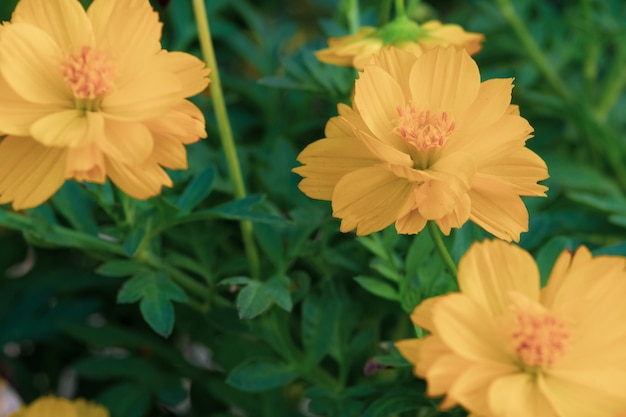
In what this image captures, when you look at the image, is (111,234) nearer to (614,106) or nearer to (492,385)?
(492,385)

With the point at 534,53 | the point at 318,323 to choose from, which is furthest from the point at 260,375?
the point at 534,53

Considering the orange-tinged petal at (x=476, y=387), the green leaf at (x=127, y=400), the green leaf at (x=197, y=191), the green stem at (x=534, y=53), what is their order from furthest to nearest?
the green stem at (x=534, y=53) < the green leaf at (x=127, y=400) < the green leaf at (x=197, y=191) < the orange-tinged petal at (x=476, y=387)

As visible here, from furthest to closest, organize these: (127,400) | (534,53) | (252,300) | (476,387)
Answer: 1. (534,53)
2. (127,400)
3. (252,300)
4. (476,387)

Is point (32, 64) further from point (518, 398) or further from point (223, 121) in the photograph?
point (518, 398)

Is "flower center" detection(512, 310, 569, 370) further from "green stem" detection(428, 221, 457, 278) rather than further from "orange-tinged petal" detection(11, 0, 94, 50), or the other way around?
"orange-tinged petal" detection(11, 0, 94, 50)

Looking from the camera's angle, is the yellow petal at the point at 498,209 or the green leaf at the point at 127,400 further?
the green leaf at the point at 127,400

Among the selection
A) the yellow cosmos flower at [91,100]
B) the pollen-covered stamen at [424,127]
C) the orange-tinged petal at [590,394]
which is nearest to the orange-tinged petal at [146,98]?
the yellow cosmos flower at [91,100]

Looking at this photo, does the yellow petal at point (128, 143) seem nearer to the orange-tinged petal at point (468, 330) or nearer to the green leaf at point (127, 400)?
the orange-tinged petal at point (468, 330)
